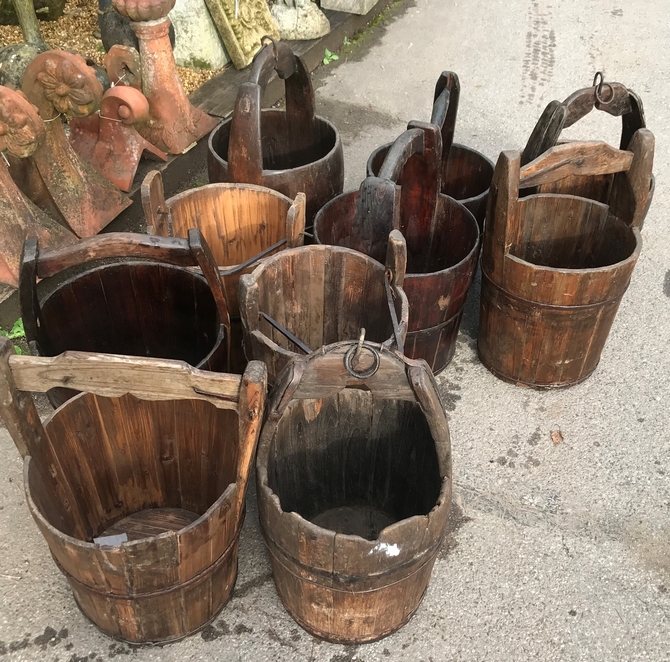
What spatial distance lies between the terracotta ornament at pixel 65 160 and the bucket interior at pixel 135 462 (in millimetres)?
Answer: 1780

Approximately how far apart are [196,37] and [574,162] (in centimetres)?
373

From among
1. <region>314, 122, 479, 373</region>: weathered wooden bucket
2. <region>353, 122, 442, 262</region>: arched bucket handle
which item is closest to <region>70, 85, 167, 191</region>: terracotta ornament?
<region>314, 122, 479, 373</region>: weathered wooden bucket

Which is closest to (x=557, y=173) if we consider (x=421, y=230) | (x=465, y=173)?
(x=421, y=230)

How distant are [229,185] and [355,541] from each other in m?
1.92

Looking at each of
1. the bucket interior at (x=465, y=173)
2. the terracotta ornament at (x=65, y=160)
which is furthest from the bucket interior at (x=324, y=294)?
the terracotta ornament at (x=65, y=160)

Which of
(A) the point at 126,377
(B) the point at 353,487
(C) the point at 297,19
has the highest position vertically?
(A) the point at 126,377

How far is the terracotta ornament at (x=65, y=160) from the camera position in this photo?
367cm

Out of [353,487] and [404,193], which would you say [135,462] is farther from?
[404,193]

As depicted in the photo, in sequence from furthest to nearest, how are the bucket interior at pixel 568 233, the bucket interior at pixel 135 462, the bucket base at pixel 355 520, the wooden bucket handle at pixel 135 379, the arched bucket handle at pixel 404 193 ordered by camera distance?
the bucket interior at pixel 568 233 < the bucket base at pixel 355 520 < the arched bucket handle at pixel 404 193 < the bucket interior at pixel 135 462 < the wooden bucket handle at pixel 135 379

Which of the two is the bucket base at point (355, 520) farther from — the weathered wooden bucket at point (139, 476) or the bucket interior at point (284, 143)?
the bucket interior at point (284, 143)

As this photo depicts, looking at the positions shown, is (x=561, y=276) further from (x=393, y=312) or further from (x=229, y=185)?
(x=229, y=185)

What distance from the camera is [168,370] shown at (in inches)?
79.0

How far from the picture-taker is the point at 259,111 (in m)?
3.21

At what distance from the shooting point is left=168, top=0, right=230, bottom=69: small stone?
18.4 feet
